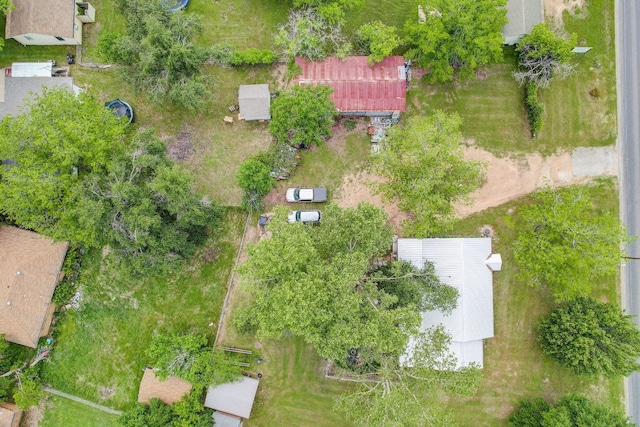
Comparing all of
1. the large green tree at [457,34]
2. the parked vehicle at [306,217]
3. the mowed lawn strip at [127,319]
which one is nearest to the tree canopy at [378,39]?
the large green tree at [457,34]

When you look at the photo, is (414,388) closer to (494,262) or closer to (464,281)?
(464,281)

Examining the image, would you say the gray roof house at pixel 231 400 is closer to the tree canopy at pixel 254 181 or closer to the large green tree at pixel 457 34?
the tree canopy at pixel 254 181

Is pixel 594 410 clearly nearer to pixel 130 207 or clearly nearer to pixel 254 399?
pixel 254 399

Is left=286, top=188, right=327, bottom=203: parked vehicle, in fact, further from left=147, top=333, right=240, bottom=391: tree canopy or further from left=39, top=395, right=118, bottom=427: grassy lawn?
left=39, top=395, right=118, bottom=427: grassy lawn

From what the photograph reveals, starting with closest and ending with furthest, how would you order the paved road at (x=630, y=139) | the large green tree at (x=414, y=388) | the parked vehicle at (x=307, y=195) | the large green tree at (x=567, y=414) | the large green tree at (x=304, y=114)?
the large green tree at (x=414, y=388) < the large green tree at (x=567, y=414) < the large green tree at (x=304, y=114) < the parked vehicle at (x=307, y=195) < the paved road at (x=630, y=139)

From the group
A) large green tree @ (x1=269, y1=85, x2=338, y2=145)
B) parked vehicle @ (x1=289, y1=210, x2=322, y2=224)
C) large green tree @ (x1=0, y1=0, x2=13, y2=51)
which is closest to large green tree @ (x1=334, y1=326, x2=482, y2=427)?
parked vehicle @ (x1=289, y1=210, x2=322, y2=224)

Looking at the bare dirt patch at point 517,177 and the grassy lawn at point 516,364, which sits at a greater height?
the bare dirt patch at point 517,177
